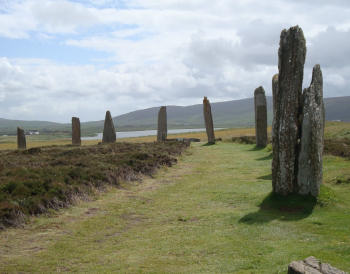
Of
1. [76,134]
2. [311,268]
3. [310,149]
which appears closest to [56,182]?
[310,149]

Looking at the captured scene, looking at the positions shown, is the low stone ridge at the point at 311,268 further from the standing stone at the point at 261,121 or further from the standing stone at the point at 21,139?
the standing stone at the point at 21,139

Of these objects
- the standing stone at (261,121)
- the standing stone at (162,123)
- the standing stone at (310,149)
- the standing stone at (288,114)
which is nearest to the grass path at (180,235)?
the standing stone at (310,149)

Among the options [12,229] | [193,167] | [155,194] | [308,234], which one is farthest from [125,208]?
[193,167]

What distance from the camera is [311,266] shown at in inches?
234

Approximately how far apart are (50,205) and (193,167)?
1083 centimetres

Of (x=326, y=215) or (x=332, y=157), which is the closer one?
(x=326, y=215)

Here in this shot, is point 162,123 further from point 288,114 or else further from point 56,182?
point 288,114

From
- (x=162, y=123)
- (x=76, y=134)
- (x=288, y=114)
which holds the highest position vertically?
(x=162, y=123)

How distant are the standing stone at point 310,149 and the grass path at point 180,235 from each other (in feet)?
2.61

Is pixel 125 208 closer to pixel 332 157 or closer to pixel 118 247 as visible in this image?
pixel 118 247

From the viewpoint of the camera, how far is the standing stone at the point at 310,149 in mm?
11594

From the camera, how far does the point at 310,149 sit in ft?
38.3

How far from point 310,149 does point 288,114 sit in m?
1.26

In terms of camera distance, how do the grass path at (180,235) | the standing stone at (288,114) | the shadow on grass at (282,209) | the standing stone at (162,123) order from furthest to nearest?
1. the standing stone at (162,123)
2. the standing stone at (288,114)
3. the shadow on grass at (282,209)
4. the grass path at (180,235)
